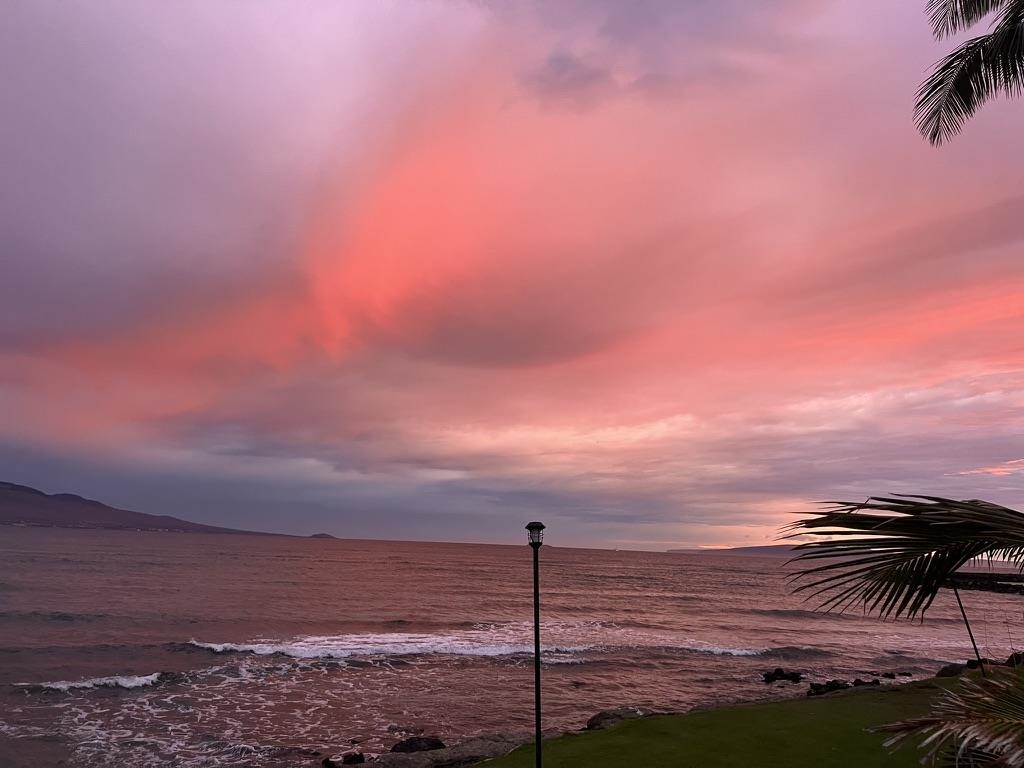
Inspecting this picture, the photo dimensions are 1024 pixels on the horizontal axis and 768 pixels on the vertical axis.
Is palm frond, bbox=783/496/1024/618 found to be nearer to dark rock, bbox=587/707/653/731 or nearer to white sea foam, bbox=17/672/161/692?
dark rock, bbox=587/707/653/731

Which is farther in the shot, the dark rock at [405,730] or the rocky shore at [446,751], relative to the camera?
the dark rock at [405,730]

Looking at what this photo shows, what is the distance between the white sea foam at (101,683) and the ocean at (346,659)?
0.51 feet

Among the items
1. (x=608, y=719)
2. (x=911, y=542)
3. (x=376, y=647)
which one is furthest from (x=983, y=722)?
(x=376, y=647)

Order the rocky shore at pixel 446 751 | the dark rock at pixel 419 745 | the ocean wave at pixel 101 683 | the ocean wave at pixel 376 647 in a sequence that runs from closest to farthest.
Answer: the rocky shore at pixel 446 751
the dark rock at pixel 419 745
the ocean wave at pixel 101 683
the ocean wave at pixel 376 647

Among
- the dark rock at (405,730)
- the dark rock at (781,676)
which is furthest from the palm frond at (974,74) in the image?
the dark rock at (781,676)

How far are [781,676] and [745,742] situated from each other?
19358 mm

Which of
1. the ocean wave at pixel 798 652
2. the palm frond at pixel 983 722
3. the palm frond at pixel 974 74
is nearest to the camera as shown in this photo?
the palm frond at pixel 983 722

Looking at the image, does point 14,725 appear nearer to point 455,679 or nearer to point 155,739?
point 155,739

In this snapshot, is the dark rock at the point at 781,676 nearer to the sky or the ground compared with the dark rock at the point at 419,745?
nearer to the ground

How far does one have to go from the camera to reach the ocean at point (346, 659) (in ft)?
72.3

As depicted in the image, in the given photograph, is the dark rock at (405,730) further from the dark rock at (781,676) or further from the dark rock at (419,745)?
the dark rock at (781,676)

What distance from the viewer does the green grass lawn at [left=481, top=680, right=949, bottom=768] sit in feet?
48.4

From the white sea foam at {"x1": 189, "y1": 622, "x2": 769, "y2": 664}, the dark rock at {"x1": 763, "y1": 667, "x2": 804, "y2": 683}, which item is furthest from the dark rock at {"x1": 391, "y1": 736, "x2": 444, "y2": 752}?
the dark rock at {"x1": 763, "y1": 667, "x2": 804, "y2": 683}

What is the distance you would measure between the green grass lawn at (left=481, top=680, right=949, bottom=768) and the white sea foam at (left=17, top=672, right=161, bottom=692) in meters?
20.1
